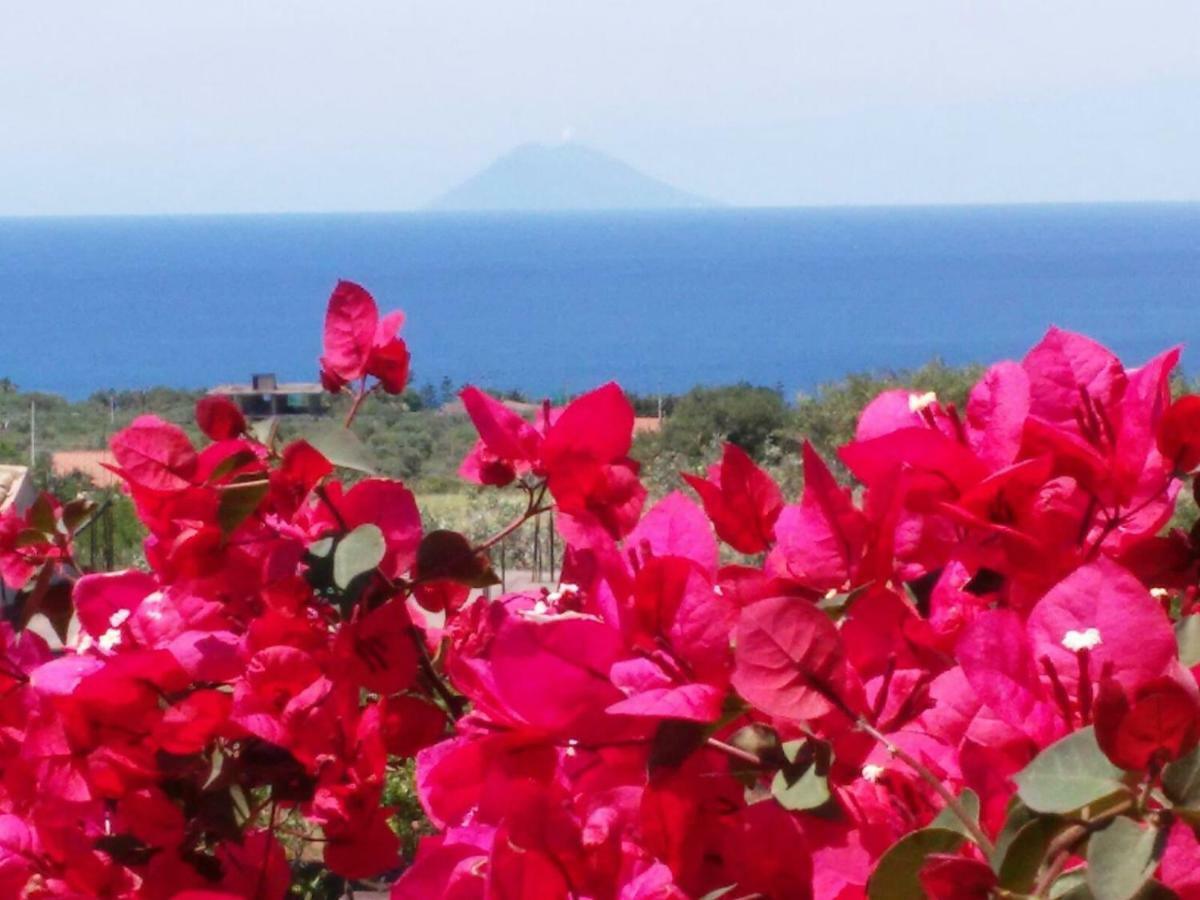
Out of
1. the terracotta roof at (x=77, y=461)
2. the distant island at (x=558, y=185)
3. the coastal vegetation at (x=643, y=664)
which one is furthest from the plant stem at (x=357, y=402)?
the distant island at (x=558, y=185)

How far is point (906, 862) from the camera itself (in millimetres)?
323

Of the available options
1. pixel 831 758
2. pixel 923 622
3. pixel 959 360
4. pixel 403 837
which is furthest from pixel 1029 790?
pixel 959 360

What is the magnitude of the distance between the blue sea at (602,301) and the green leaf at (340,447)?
2929 cm

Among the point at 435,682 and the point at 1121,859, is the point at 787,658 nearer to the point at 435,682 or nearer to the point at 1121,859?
the point at 1121,859

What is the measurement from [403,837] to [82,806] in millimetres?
1973

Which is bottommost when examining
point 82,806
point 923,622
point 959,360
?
point 959,360

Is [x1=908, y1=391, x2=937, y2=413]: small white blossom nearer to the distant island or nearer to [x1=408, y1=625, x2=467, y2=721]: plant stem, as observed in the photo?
[x1=408, y1=625, x2=467, y2=721]: plant stem

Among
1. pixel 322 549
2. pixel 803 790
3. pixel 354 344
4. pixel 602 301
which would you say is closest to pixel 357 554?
pixel 322 549

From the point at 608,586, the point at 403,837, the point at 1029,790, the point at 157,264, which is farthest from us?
the point at 157,264

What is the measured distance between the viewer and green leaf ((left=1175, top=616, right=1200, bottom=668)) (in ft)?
1.23

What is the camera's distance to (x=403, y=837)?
2494 millimetres

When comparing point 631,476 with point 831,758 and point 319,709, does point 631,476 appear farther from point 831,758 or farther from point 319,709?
point 831,758

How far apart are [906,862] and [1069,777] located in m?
0.04

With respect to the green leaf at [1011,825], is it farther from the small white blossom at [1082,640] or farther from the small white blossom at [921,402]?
the small white blossom at [921,402]
